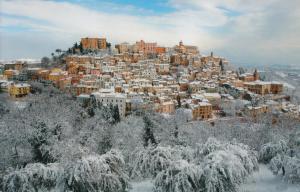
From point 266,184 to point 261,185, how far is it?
39 centimetres

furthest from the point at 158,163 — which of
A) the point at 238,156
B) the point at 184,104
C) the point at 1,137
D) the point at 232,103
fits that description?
the point at 232,103

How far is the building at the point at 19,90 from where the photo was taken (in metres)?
47.0

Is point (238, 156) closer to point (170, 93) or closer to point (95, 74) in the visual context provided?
point (170, 93)

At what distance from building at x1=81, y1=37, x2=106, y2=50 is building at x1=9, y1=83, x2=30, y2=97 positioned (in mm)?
27312

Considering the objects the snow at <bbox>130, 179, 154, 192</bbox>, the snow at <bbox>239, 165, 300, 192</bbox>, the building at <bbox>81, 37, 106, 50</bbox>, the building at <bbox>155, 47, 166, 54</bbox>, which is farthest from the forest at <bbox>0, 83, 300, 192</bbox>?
the building at <bbox>155, 47, 166, 54</bbox>

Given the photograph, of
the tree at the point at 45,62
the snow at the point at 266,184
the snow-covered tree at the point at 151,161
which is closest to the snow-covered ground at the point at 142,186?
the snow-covered tree at the point at 151,161

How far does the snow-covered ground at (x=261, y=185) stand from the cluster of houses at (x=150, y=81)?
Answer: 1083 inches

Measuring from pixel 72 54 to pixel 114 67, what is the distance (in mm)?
12269

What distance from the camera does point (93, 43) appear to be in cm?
7500

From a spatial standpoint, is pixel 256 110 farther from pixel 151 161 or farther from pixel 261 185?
pixel 151 161

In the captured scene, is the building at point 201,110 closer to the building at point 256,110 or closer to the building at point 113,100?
the building at point 256,110

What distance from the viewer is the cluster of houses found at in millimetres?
46500

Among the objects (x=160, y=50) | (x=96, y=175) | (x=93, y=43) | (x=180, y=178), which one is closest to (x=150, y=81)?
(x=93, y=43)

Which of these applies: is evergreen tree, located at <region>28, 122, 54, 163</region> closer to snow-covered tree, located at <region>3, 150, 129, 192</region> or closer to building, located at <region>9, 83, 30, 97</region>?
snow-covered tree, located at <region>3, 150, 129, 192</region>
